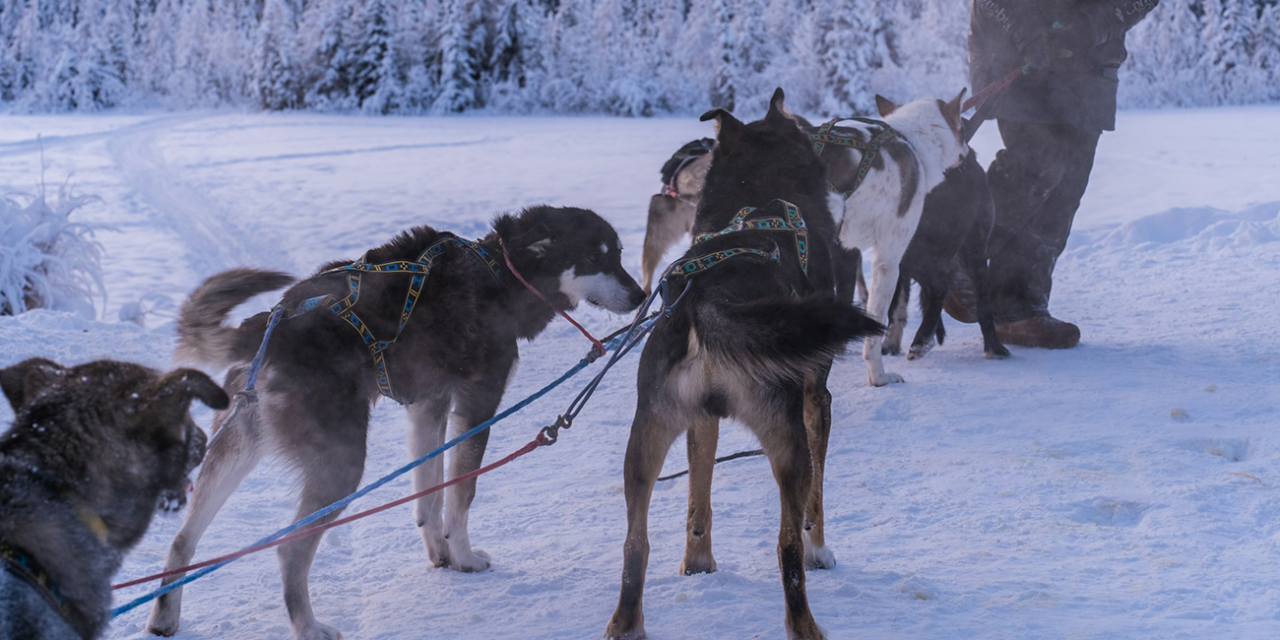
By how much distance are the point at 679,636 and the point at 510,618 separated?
1.72ft

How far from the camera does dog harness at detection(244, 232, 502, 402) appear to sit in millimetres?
2730

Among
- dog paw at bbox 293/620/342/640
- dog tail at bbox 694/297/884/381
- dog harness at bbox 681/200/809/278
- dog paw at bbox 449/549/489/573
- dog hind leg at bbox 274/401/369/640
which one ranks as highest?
dog harness at bbox 681/200/809/278

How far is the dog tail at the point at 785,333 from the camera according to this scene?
2.07 m

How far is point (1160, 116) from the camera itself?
23.6 meters

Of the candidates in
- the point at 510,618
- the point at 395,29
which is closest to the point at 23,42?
the point at 395,29

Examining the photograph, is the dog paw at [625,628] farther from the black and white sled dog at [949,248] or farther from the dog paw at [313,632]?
the black and white sled dog at [949,248]

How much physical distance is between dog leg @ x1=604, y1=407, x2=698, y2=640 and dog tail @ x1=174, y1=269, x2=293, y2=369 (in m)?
1.25

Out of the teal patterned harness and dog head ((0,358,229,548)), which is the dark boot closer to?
the teal patterned harness

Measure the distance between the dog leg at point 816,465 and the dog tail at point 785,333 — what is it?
599 millimetres

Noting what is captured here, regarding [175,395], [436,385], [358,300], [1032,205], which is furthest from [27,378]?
[1032,205]

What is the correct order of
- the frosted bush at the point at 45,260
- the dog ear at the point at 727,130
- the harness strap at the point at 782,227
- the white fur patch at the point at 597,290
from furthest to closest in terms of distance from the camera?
the frosted bush at the point at 45,260
the white fur patch at the point at 597,290
the dog ear at the point at 727,130
the harness strap at the point at 782,227

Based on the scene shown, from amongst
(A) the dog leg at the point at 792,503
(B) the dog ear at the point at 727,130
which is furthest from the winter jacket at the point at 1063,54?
(A) the dog leg at the point at 792,503

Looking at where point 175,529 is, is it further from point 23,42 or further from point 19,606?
point 23,42

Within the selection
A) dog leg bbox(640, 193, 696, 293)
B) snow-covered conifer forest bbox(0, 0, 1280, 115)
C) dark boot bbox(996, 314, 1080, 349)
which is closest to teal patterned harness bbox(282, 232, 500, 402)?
dog leg bbox(640, 193, 696, 293)
